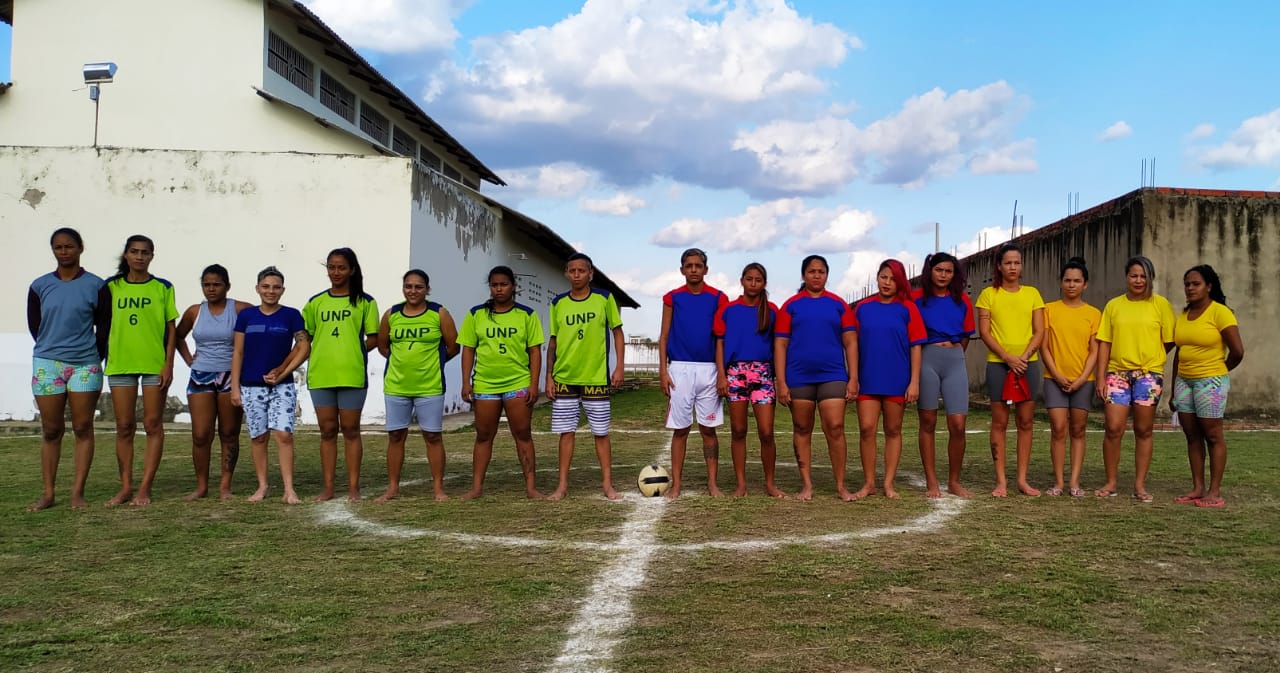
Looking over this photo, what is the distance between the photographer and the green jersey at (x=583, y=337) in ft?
21.8

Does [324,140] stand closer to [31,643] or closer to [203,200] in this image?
[203,200]

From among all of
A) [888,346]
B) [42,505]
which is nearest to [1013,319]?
[888,346]

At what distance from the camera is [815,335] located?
6.68 meters

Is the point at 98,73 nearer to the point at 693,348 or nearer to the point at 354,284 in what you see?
the point at 354,284

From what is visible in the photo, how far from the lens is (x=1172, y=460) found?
31.1 feet

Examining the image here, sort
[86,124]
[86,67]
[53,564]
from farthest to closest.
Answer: [86,124], [86,67], [53,564]

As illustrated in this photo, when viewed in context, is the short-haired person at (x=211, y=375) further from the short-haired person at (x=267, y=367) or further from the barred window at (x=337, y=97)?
the barred window at (x=337, y=97)

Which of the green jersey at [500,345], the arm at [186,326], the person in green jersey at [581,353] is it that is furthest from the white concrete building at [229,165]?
the person in green jersey at [581,353]

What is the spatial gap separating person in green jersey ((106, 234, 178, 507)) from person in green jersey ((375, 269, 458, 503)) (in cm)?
147

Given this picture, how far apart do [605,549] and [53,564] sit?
2.71 m

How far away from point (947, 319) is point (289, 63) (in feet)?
54.0

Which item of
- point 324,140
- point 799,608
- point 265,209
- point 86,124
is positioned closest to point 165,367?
point 799,608

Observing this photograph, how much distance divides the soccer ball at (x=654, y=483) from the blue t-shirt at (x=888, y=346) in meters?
1.52

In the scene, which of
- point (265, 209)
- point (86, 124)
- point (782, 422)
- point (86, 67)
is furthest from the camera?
point (86, 124)
